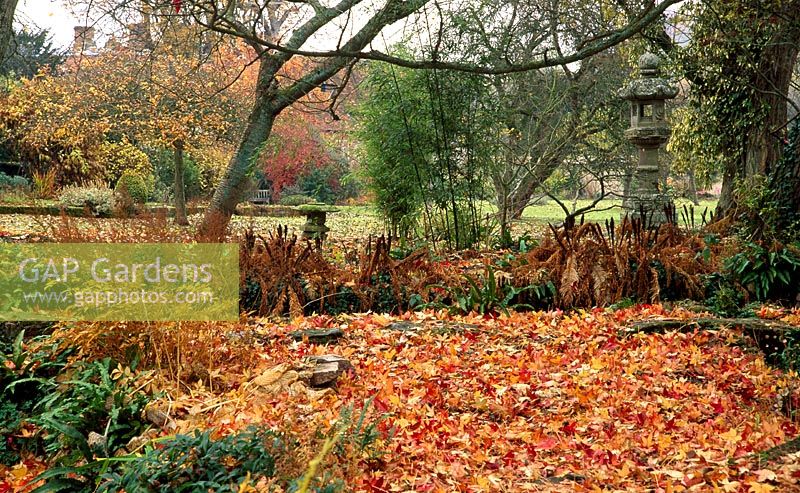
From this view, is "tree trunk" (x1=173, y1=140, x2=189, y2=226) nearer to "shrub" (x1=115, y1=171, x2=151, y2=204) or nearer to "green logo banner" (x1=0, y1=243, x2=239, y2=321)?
"shrub" (x1=115, y1=171, x2=151, y2=204)

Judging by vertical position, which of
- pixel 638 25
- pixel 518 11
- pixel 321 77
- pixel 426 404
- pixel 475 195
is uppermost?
pixel 518 11

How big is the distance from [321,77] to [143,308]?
6096 millimetres

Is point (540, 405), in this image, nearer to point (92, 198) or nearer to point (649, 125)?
point (649, 125)

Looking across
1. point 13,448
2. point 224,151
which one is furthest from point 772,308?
point 224,151

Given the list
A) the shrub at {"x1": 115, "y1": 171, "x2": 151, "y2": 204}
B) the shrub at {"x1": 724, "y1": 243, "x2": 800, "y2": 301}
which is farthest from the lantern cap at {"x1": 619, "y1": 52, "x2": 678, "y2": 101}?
the shrub at {"x1": 115, "y1": 171, "x2": 151, "y2": 204}

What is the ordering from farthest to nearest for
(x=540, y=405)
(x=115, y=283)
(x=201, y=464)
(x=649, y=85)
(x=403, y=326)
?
(x=649, y=85) → (x=403, y=326) → (x=115, y=283) → (x=540, y=405) → (x=201, y=464)

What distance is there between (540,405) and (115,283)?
7.01 feet

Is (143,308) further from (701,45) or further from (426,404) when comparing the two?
(701,45)

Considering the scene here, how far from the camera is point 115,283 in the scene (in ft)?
11.8

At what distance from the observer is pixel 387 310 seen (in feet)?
18.6

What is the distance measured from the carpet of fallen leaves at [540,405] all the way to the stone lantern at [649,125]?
17.5 feet

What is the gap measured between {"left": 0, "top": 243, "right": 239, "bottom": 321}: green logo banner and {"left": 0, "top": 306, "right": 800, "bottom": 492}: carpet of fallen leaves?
41 centimetres

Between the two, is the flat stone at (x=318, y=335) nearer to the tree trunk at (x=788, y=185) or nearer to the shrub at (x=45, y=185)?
the tree trunk at (x=788, y=185)

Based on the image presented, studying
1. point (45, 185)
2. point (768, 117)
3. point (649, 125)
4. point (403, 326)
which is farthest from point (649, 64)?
point (45, 185)
